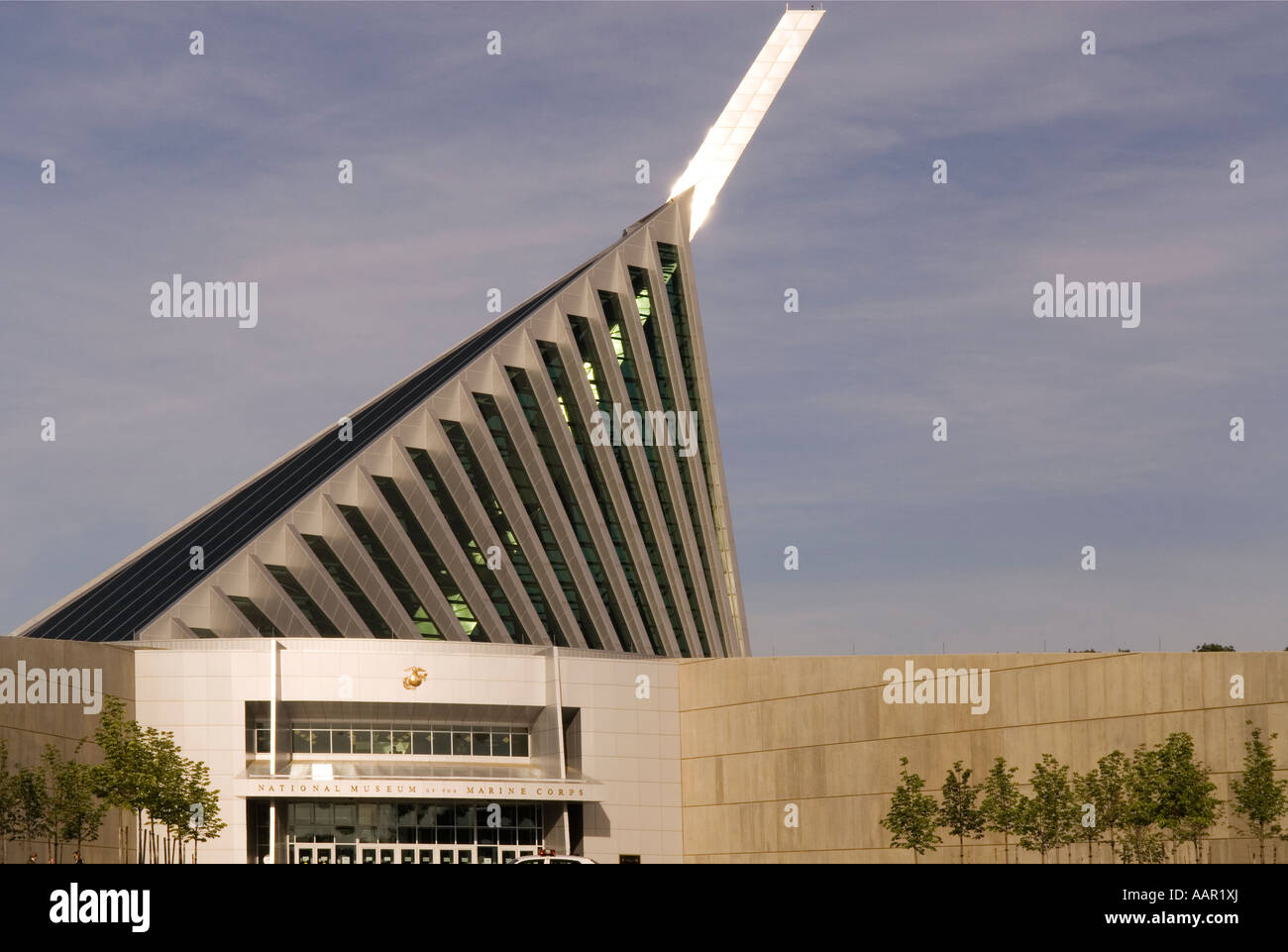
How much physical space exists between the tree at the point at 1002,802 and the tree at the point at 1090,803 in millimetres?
1882

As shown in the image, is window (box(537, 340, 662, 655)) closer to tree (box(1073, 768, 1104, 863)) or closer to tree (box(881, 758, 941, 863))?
tree (box(881, 758, 941, 863))

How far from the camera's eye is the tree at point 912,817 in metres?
51.9

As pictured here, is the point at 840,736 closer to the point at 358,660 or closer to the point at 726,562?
the point at 358,660

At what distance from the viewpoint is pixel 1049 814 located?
4872 cm

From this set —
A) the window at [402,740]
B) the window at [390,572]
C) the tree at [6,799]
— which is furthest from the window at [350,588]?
the tree at [6,799]

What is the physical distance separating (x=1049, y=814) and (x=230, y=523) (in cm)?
3320

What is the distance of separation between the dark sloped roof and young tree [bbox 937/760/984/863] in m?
25.2

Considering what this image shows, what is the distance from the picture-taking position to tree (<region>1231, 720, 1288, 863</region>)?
4566 cm

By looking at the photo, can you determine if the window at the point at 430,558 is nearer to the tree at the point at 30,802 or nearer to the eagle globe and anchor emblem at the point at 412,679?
the eagle globe and anchor emblem at the point at 412,679

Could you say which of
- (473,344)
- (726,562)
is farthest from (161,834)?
(726,562)

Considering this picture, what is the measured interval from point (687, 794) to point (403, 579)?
1339 centimetres

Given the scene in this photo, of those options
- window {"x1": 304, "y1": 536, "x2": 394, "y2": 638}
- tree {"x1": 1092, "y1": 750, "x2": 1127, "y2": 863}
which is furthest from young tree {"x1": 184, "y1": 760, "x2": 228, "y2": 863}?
tree {"x1": 1092, "y1": 750, "x2": 1127, "y2": 863}
